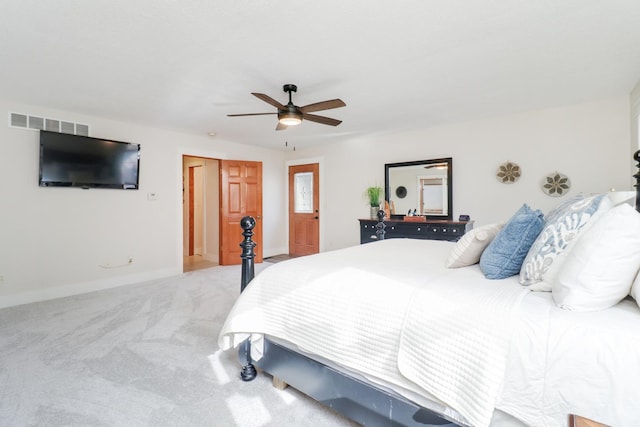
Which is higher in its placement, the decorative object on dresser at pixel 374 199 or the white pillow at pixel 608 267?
the decorative object on dresser at pixel 374 199

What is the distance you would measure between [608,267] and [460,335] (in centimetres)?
55

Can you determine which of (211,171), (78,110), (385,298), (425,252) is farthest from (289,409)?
(211,171)

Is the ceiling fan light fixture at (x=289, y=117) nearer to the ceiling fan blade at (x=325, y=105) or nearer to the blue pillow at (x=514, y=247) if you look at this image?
the ceiling fan blade at (x=325, y=105)

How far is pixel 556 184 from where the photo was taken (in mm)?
3869

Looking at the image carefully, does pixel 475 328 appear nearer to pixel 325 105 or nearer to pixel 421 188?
pixel 325 105

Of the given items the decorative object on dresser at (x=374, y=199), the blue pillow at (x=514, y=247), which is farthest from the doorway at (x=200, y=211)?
the blue pillow at (x=514, y=247)

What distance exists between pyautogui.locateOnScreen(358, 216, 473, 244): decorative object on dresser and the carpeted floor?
106 inches

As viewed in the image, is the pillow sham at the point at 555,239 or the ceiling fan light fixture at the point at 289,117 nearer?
the pillow sham at the point at 555,239

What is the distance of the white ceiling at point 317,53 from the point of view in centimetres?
195

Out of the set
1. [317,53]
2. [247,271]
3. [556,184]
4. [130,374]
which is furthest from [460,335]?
[556,184]

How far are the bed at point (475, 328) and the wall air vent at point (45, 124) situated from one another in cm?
386

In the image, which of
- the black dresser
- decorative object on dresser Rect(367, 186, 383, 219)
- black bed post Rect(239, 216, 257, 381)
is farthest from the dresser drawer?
black bed post Rect(239, 216, 257, 381)

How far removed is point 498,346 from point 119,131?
511 cm

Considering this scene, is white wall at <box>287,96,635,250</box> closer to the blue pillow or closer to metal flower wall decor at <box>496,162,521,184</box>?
metal flower wall decor at <box>496,162,521,184</box>
